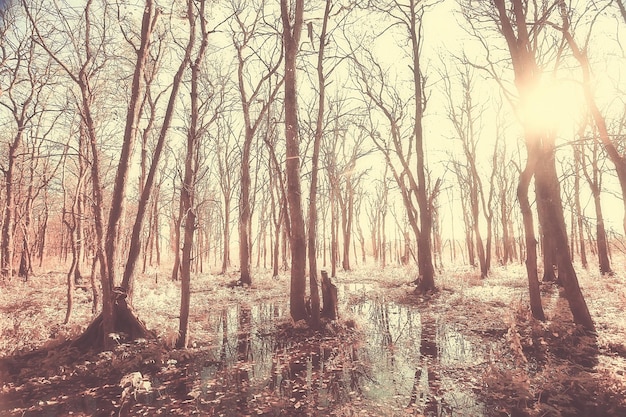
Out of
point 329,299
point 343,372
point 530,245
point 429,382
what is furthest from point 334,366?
point 530,245

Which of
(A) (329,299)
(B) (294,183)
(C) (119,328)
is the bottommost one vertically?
(C) (119,328)

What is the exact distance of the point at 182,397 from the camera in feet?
15.6

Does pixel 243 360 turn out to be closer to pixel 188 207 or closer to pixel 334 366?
pixel 334 366

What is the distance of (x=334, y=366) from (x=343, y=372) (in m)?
0.31

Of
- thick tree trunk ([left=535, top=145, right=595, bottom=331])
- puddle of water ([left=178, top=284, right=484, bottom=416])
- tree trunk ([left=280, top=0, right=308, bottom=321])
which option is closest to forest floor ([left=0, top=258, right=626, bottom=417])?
puddle of water ([left=178, top=284, right=484, bottom=416])

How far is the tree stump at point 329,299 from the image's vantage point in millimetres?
8617

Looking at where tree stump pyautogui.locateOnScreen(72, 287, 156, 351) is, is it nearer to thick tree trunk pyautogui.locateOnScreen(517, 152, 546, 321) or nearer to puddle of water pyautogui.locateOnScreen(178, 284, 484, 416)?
puddle of water pyautogui.locateOnScreen(178, 284, 484, 416)

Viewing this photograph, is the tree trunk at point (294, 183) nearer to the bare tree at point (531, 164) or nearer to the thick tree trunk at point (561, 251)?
the bare tree at point (531, 164)

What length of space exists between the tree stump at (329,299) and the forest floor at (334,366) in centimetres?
39

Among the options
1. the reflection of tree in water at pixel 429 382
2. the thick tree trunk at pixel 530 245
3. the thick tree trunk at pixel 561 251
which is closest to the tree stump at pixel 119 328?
the reflection of tree in water at pixel 429 382

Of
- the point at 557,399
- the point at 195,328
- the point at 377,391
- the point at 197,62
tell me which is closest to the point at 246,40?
the point at 197,62

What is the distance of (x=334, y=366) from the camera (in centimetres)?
583

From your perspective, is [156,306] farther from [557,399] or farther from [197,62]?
[557,399]

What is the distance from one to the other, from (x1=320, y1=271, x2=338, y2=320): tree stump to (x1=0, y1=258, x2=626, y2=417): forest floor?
1.29 feet
